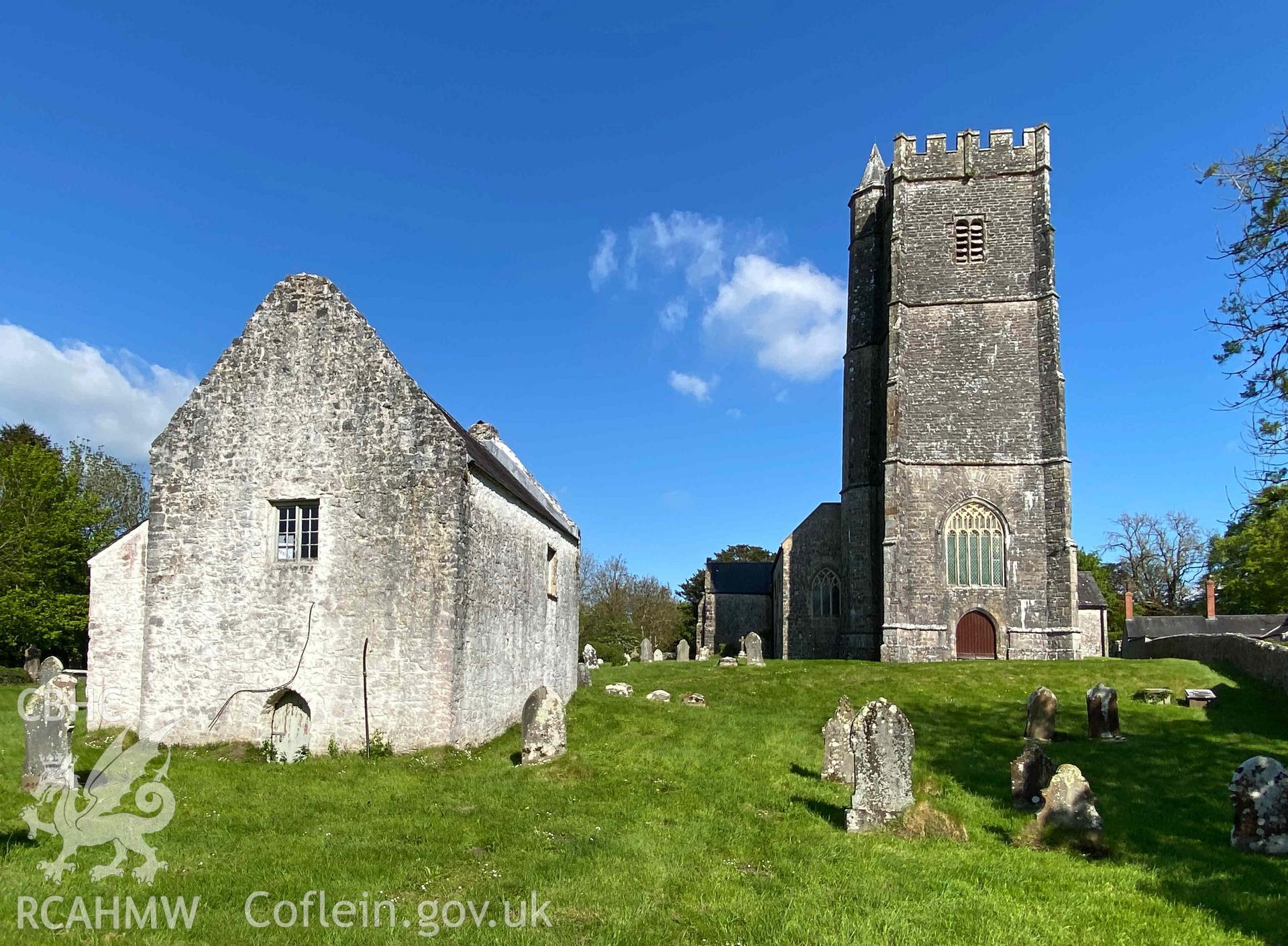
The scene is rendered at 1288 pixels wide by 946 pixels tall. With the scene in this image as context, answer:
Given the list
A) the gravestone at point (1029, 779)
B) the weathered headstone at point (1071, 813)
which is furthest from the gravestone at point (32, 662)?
the weathered headstone at point (1071, 813)

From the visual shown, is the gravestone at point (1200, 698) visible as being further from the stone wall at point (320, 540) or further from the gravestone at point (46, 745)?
the gravestone at point (46, 745)

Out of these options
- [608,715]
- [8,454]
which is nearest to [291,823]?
[608,715]

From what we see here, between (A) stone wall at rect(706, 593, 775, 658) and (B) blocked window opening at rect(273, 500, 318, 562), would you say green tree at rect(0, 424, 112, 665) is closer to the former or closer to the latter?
(B) blocked window opening at rect(273, 500, 318, 562)

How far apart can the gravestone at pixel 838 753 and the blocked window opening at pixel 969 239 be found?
92.2 feet

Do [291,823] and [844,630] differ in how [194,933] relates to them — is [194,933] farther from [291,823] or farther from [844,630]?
[844,630]

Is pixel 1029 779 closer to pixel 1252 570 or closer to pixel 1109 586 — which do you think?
pixel 1252 570

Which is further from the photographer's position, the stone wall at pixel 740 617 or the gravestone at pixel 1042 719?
the stone wall at pixel 740 617

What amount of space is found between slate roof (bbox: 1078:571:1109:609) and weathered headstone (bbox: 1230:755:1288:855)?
124 ft

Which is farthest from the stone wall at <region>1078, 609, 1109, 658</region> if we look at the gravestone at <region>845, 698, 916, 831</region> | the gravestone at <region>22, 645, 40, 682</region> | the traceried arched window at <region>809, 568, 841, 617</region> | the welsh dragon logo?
the gravestone at <region>22, 645, 40, 682</region>

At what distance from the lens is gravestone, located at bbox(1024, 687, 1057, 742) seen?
17.6m

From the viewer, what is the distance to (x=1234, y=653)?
27953 mm

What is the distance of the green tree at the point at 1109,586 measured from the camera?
6335 centimetres

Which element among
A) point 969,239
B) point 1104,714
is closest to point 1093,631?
point 969,239

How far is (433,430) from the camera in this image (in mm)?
15320
